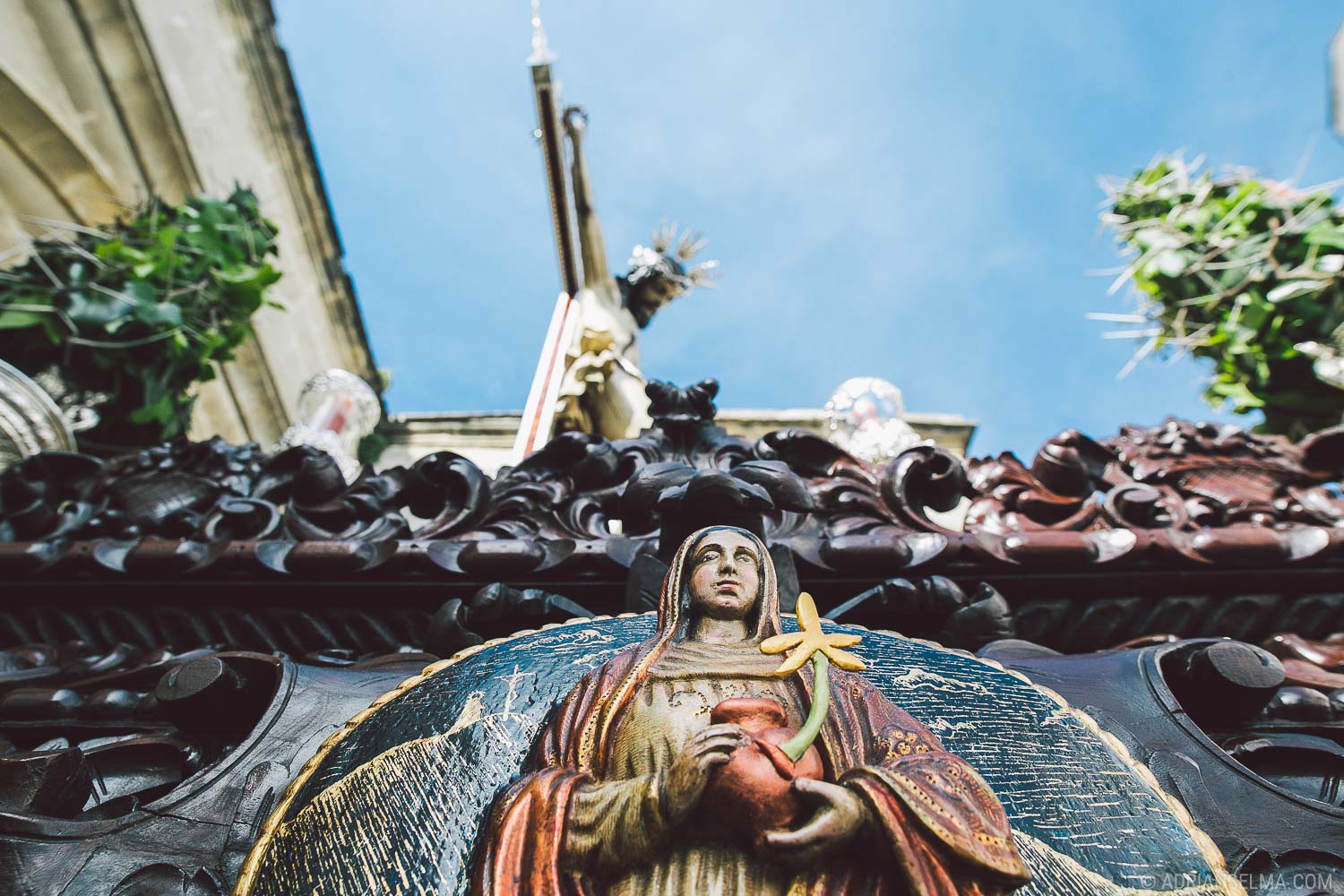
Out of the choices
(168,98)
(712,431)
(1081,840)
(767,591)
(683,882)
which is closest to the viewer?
(683,882)

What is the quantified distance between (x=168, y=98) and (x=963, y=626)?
23.2ft

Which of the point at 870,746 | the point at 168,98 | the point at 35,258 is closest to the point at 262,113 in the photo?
the point at 168,98

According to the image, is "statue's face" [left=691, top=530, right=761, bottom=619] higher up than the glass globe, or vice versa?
the glass globe

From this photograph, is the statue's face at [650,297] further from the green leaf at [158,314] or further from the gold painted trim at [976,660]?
the gold painted trim at [976,660]

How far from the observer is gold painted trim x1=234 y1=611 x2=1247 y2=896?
5.13ft

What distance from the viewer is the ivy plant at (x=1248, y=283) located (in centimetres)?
501

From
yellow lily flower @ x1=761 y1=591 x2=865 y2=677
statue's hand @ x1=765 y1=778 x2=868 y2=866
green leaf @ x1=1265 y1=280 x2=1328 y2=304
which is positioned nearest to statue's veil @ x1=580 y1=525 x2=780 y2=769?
yellow lily flower @ x1=761 y1=591 x2=865 y2=677

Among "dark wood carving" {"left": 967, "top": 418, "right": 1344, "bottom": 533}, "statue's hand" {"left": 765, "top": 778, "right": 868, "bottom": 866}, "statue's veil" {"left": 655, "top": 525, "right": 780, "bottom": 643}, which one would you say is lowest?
"statue's hand" {"left": 765, "top": 778, "right": 868, "bottom": 866}

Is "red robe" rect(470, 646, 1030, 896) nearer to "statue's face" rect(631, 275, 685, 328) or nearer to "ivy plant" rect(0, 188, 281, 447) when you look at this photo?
"ivy plant" rect(0, 188, 281, 447)

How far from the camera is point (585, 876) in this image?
4.32 ft

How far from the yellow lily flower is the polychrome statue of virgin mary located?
1.5 inches

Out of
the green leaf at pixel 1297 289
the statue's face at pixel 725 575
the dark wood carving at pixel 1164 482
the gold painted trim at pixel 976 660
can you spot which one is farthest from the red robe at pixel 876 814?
the green leaf at pixel 1297 289

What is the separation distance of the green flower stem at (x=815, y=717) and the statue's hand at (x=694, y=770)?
7cm

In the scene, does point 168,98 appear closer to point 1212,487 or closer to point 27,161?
point 27,161
